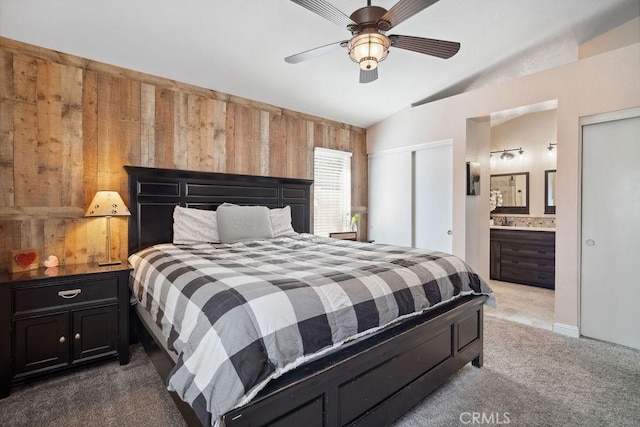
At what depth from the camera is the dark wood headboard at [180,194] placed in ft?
9.93

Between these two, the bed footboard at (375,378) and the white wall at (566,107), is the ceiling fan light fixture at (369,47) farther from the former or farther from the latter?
the white wall at (566,107)

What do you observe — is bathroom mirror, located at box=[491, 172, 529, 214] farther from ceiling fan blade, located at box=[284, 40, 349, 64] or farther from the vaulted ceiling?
ceiling fan blade, located at box=[284, 40, 349, 64]

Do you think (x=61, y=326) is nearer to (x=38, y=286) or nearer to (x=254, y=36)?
(x=38, y=286)

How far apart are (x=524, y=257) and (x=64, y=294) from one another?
18.9ft

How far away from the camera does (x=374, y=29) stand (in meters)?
2.00

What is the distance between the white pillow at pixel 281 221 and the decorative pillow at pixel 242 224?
8.2 inches

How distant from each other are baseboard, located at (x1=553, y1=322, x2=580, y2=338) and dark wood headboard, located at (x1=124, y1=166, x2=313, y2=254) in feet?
10.1

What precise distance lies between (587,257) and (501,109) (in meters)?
1.83

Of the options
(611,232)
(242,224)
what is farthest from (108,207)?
(611,232)

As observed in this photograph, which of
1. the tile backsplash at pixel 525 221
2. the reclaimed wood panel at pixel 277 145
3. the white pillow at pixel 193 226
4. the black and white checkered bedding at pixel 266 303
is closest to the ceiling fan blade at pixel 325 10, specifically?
the black and white checkered bedding at pixel 266 303

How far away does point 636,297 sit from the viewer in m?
2.81

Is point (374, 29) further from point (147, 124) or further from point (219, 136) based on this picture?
point (147, 124)

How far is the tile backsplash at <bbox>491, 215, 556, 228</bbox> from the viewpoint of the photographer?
5.21 metres

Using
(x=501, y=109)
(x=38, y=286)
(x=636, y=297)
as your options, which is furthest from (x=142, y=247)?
(x=636, y=297)
